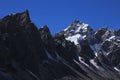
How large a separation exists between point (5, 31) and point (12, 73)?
3604 centimetres

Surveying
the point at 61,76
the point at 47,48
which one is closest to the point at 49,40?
the point at 47,48

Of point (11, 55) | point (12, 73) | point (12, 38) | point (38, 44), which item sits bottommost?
point (12, 73)

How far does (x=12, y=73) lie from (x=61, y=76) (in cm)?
4335

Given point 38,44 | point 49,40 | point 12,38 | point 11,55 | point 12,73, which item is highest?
point 49,40

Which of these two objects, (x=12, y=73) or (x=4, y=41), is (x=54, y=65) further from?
(x=12, y=73)

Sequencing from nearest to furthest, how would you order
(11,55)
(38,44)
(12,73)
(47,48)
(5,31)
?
(12,73), (11,55), (5,31), (38,44), (47,48)

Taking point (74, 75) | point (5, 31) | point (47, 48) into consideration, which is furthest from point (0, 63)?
point (47, 48)

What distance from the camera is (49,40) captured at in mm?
192750

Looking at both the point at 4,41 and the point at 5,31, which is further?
the point at 5,31

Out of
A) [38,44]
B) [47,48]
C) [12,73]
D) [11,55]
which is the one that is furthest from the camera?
[47,48]

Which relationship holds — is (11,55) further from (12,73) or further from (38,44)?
(38,44)

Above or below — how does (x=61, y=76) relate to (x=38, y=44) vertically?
below

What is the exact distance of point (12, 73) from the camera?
10519cm

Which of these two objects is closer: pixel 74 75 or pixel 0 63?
pixel 0 63
